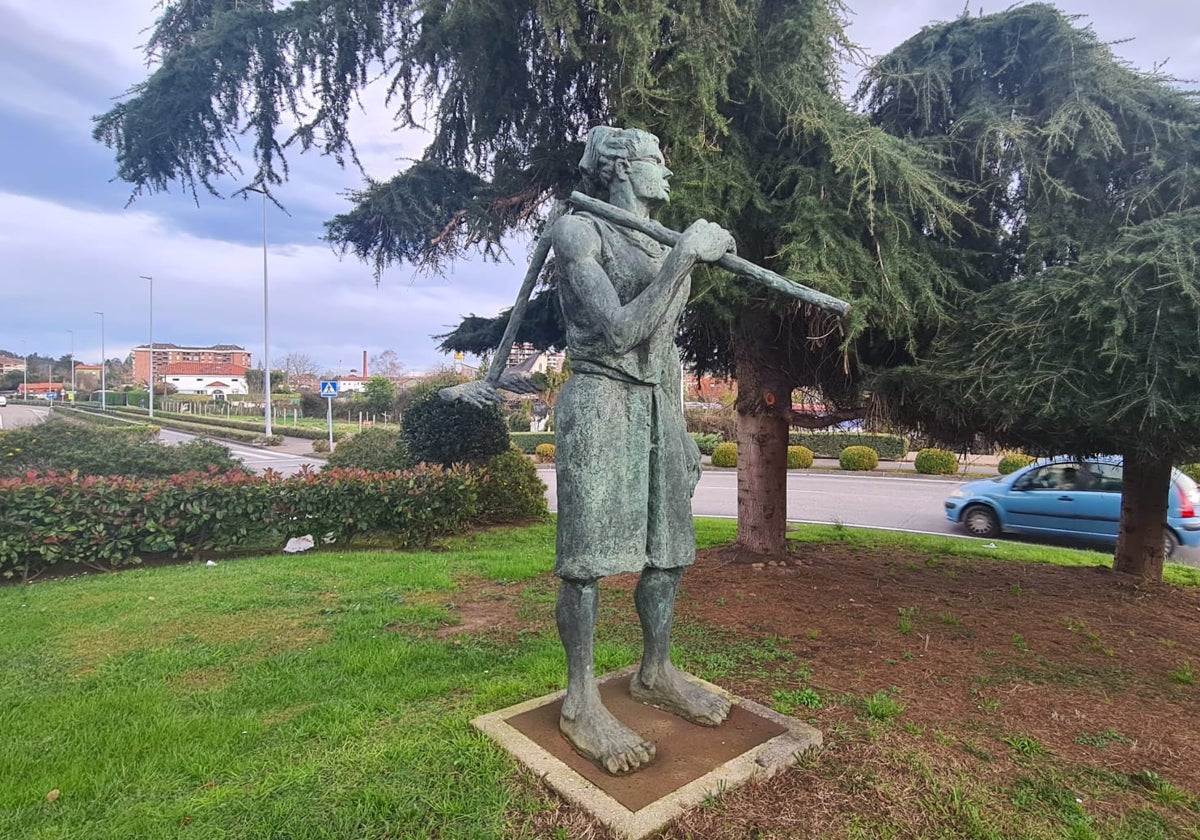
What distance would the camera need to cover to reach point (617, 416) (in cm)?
289

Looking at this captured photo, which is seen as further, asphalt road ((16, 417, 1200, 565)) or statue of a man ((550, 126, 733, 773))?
asphalt road ((16, 417, 1200, 565))

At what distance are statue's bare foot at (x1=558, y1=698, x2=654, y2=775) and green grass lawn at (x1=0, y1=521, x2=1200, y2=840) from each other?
298mm

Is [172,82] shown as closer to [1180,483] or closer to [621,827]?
[621,827]

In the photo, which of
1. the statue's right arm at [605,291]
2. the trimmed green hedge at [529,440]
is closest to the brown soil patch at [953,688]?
the statue's right arm at [605,291]

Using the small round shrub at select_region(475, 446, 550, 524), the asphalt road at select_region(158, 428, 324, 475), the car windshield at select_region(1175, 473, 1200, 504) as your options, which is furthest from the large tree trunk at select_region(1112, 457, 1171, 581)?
the asphalt road at select_region(158, 428, 324, 475)

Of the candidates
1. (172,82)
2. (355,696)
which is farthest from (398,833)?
(172,82)

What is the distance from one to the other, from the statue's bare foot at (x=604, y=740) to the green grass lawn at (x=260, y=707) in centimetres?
30

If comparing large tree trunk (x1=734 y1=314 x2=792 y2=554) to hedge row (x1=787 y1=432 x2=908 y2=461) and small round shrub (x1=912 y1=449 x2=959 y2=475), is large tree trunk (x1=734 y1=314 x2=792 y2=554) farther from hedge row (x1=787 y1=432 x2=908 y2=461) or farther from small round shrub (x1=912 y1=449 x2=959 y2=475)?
hedge row (x1=787 y1=432 x2=908 y2=461)

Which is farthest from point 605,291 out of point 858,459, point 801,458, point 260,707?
point 858,459

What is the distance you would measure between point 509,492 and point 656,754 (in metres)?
8.12

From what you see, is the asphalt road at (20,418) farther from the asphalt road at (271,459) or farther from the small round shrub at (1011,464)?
the small round shrub at (1011,464)

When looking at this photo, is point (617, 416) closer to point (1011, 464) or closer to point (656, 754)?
point (656, 754)

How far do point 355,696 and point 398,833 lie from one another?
1498 mm

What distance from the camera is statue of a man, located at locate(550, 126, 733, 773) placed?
2.74 m
